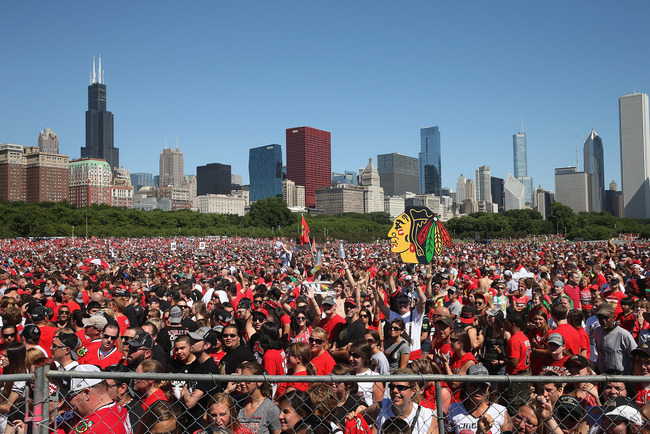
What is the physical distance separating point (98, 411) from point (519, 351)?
4664 mm

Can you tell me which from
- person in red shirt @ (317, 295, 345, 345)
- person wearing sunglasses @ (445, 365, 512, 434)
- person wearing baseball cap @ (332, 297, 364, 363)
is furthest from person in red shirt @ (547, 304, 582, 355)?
person in red shirt @ (317, 295, 345, 345)

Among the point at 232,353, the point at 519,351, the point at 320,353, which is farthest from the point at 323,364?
the point at 519,351

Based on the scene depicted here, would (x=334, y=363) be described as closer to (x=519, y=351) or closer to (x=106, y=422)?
(x=519, y=351)

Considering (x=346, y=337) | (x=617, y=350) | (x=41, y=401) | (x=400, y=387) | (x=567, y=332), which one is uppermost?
(x=41, y=401)

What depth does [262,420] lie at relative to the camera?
4148 mm

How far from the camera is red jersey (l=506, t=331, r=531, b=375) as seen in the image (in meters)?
6.27

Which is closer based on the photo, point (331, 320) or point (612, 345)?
point (612, 345)

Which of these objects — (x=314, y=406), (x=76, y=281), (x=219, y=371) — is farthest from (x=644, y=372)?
(x=76, y=281)

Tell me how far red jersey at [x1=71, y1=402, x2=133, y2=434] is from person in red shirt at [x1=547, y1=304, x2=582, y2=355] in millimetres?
5056

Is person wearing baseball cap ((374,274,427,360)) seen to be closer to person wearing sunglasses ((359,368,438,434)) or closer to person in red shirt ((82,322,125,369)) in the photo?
person wearing sunglasses ((359,368,438,434))

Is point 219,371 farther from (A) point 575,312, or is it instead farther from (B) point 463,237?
(B) point 463,237

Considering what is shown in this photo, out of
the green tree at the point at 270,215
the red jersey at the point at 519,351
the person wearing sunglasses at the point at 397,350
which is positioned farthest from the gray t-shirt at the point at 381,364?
the green tree at the point at 270,215

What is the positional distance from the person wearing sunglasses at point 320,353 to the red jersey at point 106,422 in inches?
86.4

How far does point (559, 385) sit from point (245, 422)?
256 cm
